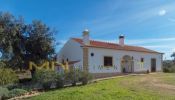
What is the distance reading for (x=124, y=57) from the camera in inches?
1403

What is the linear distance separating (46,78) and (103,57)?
1114 centimetres

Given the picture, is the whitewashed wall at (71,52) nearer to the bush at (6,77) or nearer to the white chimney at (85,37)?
the white chimney at (85,37)

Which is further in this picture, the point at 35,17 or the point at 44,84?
the point at 35,17

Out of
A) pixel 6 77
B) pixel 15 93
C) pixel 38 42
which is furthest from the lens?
pixel 38 42

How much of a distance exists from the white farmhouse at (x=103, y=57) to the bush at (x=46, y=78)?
7673 mm

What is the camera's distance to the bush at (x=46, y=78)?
→ 22.1 meters

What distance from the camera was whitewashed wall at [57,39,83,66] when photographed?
30.7 metres

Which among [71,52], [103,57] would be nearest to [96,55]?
[103,57]

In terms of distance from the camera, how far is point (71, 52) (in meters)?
32.1

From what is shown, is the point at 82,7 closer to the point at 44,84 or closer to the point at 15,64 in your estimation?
the point at 44,84

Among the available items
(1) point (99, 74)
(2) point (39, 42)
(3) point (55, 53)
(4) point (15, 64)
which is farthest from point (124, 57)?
(4) point (15, 64)

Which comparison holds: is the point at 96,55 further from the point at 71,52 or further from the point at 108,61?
the point at 71,52

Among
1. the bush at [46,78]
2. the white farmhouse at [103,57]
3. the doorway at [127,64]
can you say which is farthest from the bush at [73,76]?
the doorway at [127,64]

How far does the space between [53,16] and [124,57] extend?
13445mm
